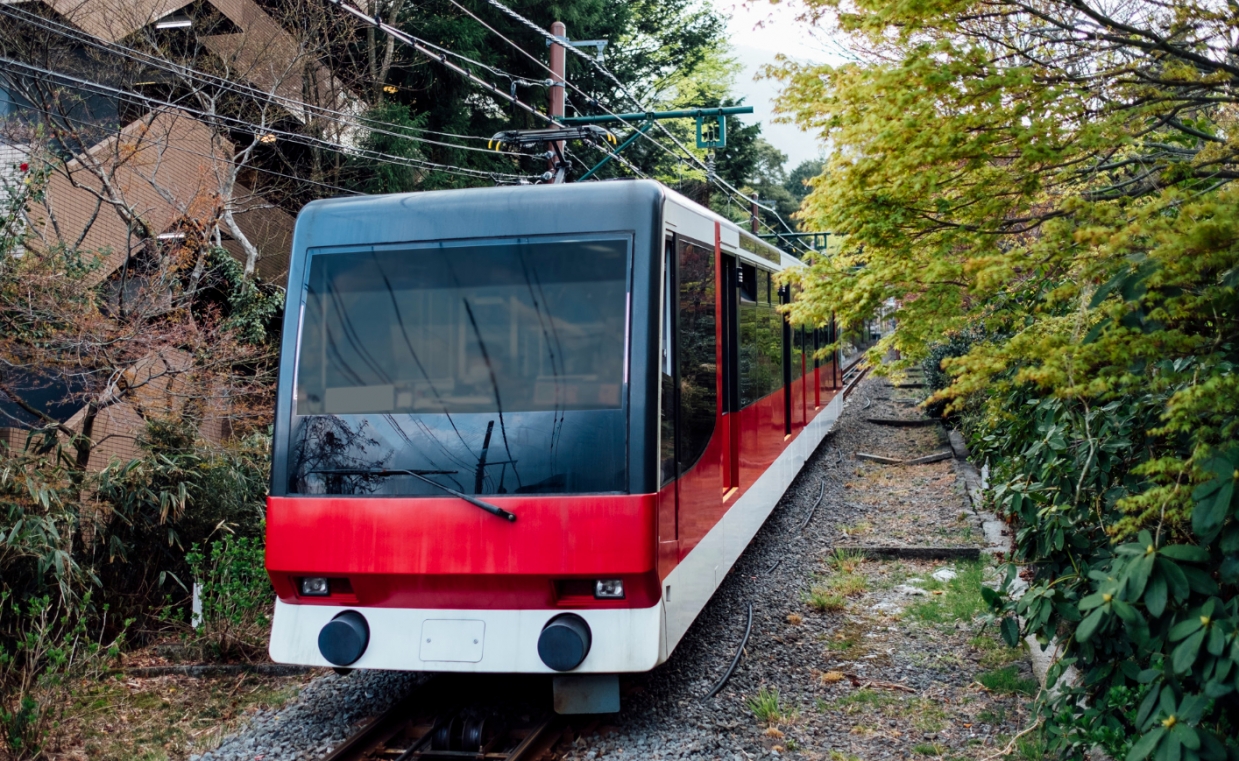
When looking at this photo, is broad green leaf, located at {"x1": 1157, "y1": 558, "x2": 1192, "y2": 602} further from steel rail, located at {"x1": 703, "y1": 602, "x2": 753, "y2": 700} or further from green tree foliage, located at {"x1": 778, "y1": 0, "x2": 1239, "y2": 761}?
steel rail, located at {"x1": 703, "y1": 602, "x2": 753, "y2": 700}

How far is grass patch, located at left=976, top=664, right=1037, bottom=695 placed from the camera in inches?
233

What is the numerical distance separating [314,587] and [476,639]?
957 millimetres

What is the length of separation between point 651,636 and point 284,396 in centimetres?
241

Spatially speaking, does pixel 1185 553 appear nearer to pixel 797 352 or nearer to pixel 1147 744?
pixel 1147 744

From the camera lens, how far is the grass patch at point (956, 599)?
7.47 metres

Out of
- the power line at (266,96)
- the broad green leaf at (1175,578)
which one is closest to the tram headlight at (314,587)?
the broad green leaf at (1175,578)

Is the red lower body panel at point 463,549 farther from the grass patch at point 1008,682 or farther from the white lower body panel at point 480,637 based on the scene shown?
the grass patch at point 1008,682

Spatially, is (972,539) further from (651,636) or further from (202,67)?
(202,67)

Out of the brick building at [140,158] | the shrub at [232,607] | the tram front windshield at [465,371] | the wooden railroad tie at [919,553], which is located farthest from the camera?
the brick building at [140,158]

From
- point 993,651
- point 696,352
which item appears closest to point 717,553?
point 696,352

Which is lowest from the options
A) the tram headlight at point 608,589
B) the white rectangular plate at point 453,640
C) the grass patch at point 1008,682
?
the grass patch at point 1008,682

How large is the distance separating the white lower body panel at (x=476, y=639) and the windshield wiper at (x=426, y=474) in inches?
21.0

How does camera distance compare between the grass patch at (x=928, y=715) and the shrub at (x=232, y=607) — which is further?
the shrub at (x=232, y=607)

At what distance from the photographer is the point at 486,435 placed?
205 inches
